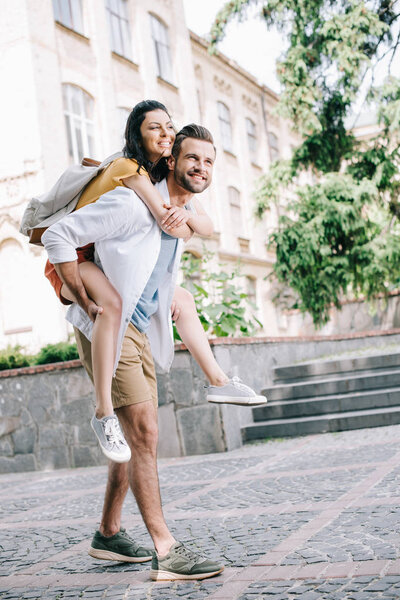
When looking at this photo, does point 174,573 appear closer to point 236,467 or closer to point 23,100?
point 236,467

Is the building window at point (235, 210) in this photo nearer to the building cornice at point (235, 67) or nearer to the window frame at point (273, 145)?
the building cornice at point (235, 67)

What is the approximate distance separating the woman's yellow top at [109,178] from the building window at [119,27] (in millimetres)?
17767

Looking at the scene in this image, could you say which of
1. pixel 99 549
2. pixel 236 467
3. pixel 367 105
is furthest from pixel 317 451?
pixel 367 105

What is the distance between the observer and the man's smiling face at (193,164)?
3.05 meters

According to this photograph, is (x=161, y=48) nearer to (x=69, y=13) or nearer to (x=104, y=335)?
(x=69, y=13)

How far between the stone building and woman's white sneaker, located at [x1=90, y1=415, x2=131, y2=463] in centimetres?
1301

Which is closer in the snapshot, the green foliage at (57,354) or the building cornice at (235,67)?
the green foliage at (57,354)

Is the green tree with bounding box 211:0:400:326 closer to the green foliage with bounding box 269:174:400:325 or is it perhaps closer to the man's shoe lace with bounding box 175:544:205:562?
the green foliage with bounding box 269:174:400:325

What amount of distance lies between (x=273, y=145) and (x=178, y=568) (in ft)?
103

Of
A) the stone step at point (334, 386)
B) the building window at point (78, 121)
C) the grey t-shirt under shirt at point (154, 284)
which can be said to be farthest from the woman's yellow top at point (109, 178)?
the building window at point (78, 121)

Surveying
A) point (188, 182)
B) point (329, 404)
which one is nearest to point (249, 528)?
point (188, 182)

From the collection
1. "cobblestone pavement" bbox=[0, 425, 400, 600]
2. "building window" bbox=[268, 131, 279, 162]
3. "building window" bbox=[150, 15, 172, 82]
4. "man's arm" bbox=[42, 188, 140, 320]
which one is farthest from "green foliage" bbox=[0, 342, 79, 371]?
"building window" bbox=[268, 131, 279, 162]

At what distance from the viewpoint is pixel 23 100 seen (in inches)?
638

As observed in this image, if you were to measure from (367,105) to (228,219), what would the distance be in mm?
9653
